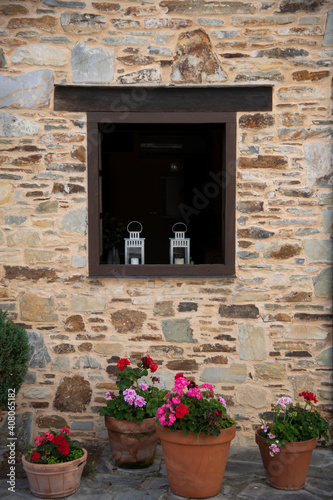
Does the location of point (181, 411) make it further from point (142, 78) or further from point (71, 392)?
point (142, 78)

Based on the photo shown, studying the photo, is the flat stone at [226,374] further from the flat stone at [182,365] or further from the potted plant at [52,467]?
the potted plant at [52,467]

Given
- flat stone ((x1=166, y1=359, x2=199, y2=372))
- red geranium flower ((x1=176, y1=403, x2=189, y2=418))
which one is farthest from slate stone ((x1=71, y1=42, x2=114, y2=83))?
red geranium flower ((x1=176, y1=403, x2=189, y2=418))

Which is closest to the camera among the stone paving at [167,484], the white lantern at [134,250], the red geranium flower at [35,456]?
the red geranium flower at [35,456]

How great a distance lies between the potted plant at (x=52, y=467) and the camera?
11.7ft

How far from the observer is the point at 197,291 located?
178 inches

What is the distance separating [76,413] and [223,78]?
9.80 ft

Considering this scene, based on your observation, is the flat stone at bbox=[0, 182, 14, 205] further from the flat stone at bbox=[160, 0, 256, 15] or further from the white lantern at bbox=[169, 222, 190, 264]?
the flat stone at bbox=[160, 0, 256, 15]

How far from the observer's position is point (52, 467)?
3.58 m

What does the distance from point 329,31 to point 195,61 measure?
109 centimetres

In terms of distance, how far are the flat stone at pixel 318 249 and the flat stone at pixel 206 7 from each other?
1917 millimetres

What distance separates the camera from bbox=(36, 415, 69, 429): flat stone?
4539 millimetres

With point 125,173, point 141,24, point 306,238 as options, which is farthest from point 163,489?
point 125,173

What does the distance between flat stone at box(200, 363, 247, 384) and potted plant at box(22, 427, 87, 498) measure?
1264 millimetres

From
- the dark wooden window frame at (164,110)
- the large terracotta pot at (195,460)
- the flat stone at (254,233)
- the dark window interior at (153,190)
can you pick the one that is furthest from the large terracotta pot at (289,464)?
the dark window interior at (153,190)
